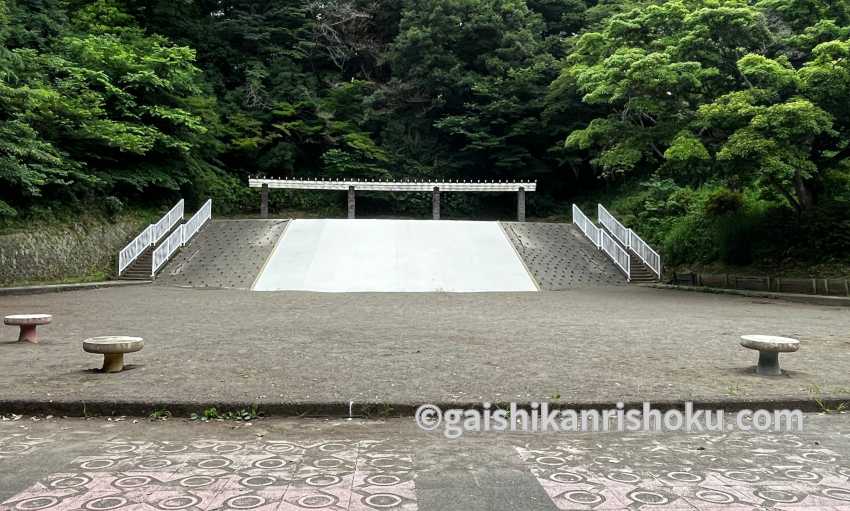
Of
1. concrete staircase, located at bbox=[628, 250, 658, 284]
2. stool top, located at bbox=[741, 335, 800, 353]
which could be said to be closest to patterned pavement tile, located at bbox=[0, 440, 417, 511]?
stool top, located at bbox=[741, 335, 800, 353]

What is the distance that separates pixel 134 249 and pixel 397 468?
1719 cm

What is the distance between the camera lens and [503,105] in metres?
29.7

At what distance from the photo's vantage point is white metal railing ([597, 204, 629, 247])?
826 inches

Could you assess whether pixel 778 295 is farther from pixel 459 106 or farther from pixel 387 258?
pixel 459 106

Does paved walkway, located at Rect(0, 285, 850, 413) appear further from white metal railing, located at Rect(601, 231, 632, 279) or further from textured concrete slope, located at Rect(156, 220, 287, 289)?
white metal railing, located at Rect(601, 231, 632, 279)

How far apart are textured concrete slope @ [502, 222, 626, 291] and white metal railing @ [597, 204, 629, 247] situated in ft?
3.31

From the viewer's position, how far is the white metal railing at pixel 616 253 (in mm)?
18914

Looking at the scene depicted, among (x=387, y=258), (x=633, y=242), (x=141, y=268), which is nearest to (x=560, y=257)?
(x=633, y=242)

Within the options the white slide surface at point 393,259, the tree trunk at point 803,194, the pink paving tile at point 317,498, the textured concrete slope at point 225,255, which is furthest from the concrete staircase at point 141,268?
the tree trunk at point 803,194

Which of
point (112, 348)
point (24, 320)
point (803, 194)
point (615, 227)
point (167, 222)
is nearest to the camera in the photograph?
point (112, 348)

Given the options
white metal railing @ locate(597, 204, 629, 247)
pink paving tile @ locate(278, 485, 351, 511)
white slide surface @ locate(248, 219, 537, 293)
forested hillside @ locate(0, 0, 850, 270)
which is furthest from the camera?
white metal railing @ locate(597, 204, 629, 247)

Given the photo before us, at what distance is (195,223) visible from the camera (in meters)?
21.1

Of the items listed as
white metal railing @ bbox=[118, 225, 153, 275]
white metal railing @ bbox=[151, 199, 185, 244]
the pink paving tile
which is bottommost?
the pink paving tile

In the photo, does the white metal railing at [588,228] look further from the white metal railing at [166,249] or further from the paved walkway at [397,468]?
the paved walkway at [397,468]
